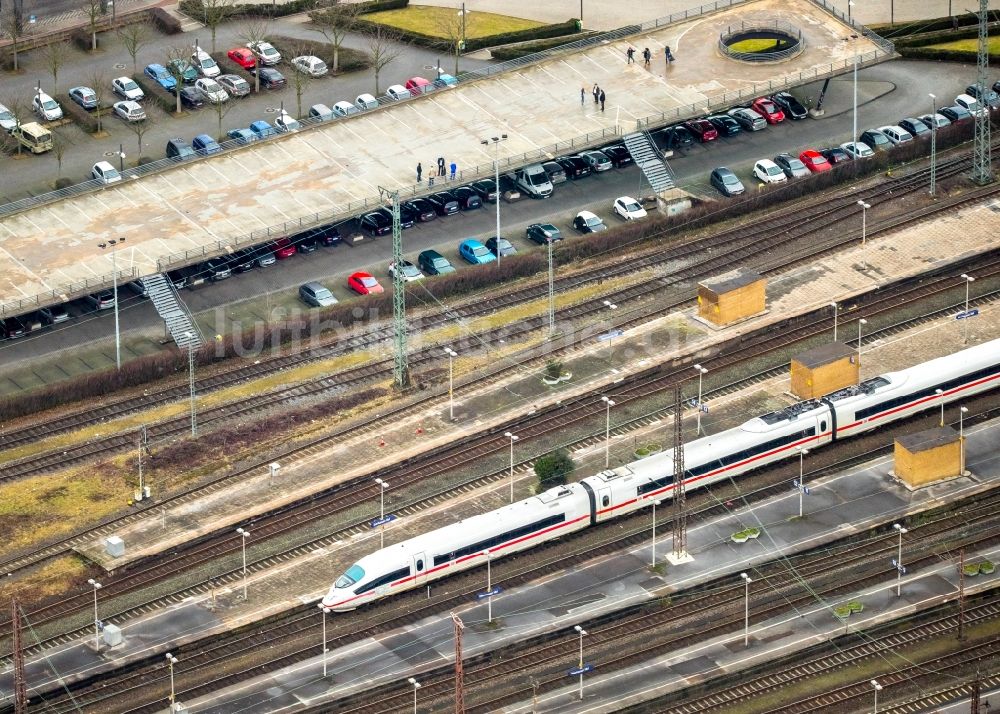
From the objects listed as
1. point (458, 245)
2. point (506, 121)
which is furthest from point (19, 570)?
point (506, 121)

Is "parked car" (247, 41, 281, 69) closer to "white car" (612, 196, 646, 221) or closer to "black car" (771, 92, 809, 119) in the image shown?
"white car" (612, 196, 646, 221)

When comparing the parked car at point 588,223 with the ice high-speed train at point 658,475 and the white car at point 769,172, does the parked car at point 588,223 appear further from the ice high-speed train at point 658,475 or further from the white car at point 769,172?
the ice high-speed train at point 658,475

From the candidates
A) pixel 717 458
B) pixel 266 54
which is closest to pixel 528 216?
pixel 266 54

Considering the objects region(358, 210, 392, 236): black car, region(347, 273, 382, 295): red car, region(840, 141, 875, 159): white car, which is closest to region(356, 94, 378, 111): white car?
region(358, 210, 392, 236): black car

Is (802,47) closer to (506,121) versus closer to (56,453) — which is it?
(506,121)

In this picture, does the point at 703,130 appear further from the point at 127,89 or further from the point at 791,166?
the point at 127,89

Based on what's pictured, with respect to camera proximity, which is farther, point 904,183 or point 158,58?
point 158,58

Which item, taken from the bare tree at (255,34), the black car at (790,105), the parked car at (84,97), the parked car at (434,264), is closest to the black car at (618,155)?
the black car at (790,105)
